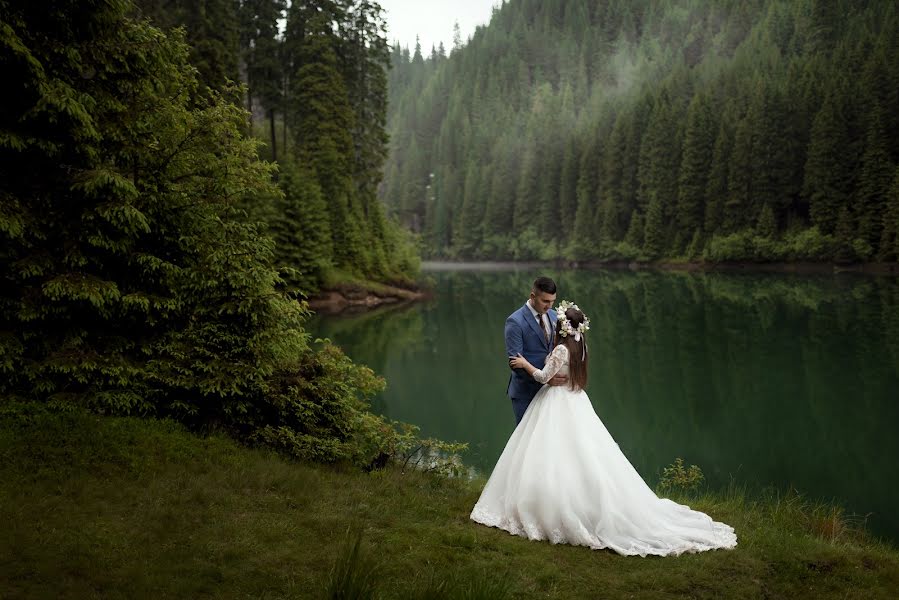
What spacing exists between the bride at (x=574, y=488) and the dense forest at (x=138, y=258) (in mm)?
2662

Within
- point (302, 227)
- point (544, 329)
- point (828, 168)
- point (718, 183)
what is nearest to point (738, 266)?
point (718, 183)

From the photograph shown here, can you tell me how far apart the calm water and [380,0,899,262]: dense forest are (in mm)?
24153

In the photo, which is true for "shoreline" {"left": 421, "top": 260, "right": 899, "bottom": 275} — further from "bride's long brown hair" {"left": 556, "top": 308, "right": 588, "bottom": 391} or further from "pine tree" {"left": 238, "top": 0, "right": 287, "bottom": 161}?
"bride's long brown hair" {"left": 556, "top": 308, "right": 588, "bottom": 391}

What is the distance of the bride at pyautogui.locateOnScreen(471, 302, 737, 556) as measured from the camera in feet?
20.6

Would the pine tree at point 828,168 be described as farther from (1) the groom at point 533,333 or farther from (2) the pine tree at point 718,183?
(1) the groom at point 533,333

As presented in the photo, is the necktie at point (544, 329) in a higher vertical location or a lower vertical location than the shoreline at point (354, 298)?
higher

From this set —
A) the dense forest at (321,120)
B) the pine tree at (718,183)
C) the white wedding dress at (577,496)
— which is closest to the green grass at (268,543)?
the white wedding dress at (577,496)

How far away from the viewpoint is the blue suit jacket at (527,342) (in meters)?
7.36

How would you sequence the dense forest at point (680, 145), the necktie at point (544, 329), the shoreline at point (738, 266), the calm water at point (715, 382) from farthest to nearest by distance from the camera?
the dense forest at point (680, 145) → the shoreline at point (738, 266) → the calm water at point (715, 382) → the necktie at point (544, 329)

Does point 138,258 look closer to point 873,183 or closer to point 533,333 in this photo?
point 533,333

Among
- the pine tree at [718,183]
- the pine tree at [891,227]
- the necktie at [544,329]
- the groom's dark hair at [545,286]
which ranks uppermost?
the pine tree at [718,183]

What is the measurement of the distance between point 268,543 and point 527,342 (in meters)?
3.57

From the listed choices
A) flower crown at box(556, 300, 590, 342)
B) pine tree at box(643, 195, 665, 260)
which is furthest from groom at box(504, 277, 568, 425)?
pine tree at box(643, 195, 665, 260)

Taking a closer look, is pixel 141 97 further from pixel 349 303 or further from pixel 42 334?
pixel 349 303
